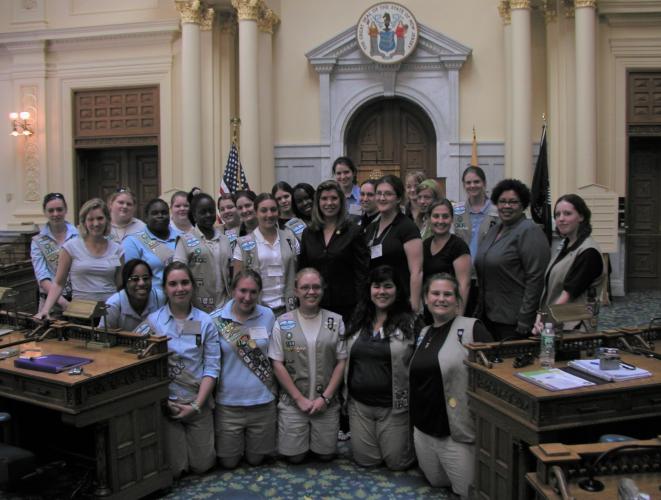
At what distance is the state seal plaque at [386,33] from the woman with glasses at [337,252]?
→ 658 centimetres

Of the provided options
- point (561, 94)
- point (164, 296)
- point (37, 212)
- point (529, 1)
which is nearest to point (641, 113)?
point (561, 94)

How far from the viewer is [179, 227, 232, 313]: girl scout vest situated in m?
4.82

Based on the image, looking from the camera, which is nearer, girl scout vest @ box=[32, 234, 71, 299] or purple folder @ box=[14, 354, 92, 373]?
purple folder @ box=[14, 354, 92, 373]

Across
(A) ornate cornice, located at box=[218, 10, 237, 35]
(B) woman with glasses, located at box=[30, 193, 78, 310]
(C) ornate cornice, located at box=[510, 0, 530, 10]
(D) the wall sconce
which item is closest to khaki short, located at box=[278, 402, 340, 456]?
(B) woman with glasses, located at box=[30, 193, 78, 310]

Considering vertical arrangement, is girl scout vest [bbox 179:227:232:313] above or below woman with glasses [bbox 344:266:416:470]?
above

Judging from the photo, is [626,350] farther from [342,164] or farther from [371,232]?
[342,164]

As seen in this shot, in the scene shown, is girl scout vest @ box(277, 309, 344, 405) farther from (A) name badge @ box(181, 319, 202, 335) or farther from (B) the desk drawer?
(B) the desk drawer

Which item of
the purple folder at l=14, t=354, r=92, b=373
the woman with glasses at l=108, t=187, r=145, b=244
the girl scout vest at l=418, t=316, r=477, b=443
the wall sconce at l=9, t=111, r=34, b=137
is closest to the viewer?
the purple folder at l=14, t=354, r=92, b=373

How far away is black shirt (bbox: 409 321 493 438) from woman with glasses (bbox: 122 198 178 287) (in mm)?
2032

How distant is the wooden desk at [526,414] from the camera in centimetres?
298

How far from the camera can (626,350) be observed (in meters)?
3.73

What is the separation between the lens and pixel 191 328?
4086mm

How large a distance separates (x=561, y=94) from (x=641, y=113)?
1.37 m

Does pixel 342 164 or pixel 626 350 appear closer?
pixel 626 350
